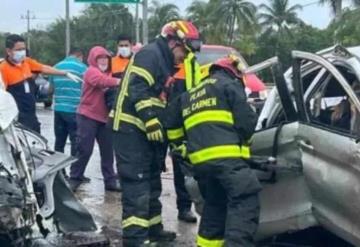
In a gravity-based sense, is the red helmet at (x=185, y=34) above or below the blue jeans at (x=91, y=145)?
above

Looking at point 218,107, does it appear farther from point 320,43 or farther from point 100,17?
point 100,17

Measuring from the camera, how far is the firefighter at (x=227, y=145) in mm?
5391

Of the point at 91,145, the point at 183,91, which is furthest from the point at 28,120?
the point at 183,91

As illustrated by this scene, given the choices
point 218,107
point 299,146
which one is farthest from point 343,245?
point 218,107

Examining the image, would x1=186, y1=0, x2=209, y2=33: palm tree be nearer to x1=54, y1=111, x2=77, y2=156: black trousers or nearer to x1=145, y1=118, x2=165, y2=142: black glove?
x1=54, y1=111, x2=77, y2=156: black trousers

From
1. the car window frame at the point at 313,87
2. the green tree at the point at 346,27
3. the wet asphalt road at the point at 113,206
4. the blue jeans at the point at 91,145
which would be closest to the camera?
the car window frame at the point at 313,87

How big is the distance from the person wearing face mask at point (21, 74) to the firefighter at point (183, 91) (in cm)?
198

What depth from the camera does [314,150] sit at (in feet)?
17.6

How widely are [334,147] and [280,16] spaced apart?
2526 inches

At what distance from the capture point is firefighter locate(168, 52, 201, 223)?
6.46 m

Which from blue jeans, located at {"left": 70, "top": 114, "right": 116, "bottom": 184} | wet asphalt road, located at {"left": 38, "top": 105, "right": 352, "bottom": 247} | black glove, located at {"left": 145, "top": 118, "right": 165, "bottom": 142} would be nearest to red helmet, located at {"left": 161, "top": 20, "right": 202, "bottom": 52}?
black glove, located at {"left": 145, "top": 118, "right": 165, "bottom": 142}

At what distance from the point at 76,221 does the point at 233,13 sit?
2343 inches

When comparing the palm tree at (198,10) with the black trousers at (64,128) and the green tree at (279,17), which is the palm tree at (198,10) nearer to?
the green tree at (279,17)

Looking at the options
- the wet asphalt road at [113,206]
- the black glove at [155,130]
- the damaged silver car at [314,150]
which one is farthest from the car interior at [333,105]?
the wet asphalt road at [113,206]
